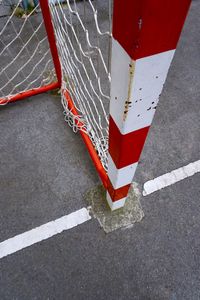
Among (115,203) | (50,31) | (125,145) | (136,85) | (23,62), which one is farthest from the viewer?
(23,62)

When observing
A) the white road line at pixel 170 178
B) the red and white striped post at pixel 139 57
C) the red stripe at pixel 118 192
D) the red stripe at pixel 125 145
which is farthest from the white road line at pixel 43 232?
the red and white striped post at pixel 139 57

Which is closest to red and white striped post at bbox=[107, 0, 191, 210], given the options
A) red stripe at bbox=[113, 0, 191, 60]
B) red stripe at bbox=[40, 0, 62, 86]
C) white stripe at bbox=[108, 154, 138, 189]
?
red stripe at bbox=[113, 0, 191, 60]

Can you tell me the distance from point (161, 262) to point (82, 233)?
372 mm

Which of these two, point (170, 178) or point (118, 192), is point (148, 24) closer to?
point (118, 192)

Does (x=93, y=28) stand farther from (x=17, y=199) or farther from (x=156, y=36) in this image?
(x=156, y=36)

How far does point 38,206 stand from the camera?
122cm

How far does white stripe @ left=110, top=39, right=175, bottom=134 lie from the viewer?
43 cm

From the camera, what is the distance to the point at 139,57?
1.33ft

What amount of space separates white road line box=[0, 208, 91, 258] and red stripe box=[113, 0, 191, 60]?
0.92 meters

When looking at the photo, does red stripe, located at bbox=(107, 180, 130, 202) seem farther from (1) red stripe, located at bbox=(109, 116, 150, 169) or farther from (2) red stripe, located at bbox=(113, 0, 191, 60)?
(2) red stripe, located at bbox=(113, 0, 191, 60)

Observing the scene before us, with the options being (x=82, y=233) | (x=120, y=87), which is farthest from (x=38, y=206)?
(x=120, y=87)

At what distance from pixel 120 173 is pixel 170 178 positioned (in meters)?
0.58

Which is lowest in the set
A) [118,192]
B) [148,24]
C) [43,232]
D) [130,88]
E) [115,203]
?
[43,232]

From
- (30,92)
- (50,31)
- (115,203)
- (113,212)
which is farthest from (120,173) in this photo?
(30,92)
